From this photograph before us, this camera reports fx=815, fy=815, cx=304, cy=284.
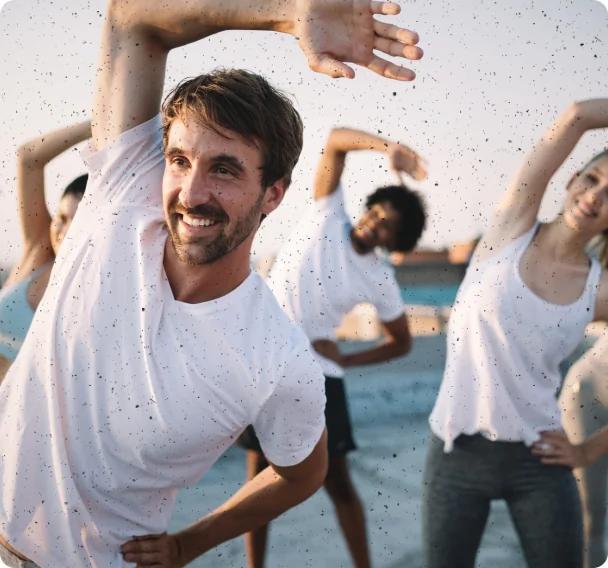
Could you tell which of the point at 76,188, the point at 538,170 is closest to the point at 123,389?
the point at 76,188

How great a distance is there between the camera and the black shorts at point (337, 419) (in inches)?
65.2

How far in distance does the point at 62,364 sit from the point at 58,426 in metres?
0.09

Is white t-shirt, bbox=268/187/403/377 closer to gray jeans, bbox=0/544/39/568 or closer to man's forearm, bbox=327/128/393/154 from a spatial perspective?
man's forearm, bbox=327/128/393/154

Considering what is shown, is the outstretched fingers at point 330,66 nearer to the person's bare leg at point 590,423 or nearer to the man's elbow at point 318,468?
the man's elbow at point 318,468

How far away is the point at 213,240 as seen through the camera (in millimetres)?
1132

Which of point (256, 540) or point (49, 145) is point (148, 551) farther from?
point (49, 145)

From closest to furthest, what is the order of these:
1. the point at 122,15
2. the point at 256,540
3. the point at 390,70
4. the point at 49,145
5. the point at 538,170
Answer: the point at 390,70 → the point at 122,15 → the point at 538,170 → the point at 49,145 → the point at 256,540

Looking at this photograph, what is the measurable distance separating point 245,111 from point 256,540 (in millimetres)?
904


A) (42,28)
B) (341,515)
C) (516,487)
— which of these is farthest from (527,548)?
(42,28)

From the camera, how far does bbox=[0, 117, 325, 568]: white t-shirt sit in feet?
3.75

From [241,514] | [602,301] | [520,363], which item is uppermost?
[602,301]

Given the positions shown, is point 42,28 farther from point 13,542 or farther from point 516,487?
point 516,487

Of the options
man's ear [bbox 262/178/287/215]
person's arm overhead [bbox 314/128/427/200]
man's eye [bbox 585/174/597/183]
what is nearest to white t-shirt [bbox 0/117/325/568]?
man's ear [bbox 262/178/287/215]

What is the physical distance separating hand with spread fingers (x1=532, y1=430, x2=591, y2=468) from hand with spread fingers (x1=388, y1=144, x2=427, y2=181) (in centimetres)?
52
